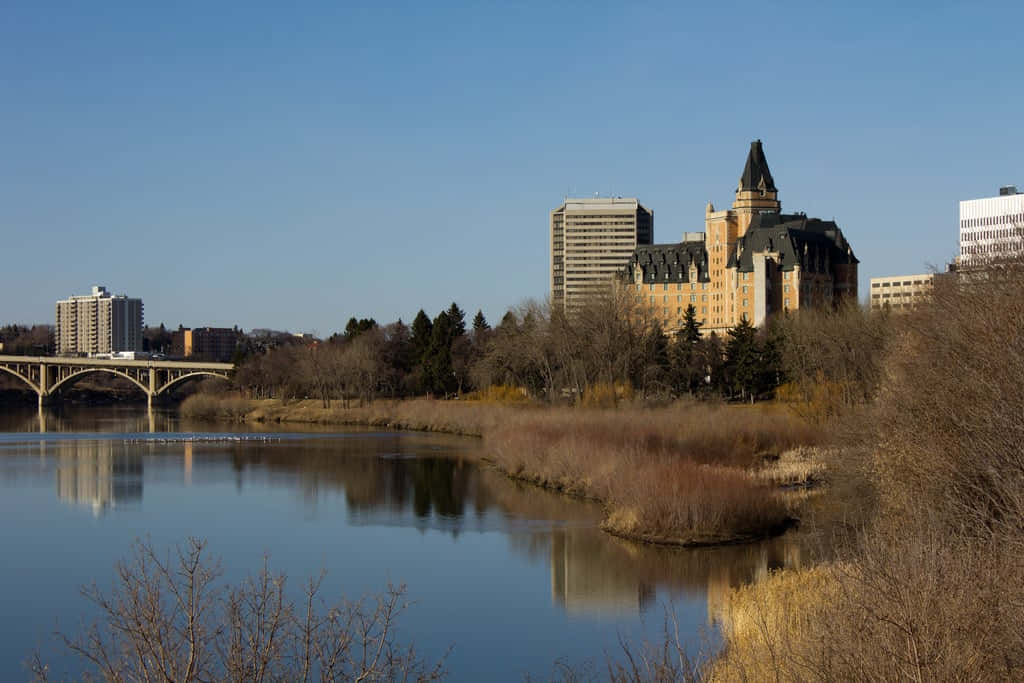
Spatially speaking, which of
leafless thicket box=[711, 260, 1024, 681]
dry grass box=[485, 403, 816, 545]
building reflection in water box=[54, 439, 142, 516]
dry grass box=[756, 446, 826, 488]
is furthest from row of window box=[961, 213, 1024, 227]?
leafless thicket box=[711, 260, 1024, 681]

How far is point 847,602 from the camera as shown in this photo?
35.2 feet

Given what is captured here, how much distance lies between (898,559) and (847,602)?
2.07 ft

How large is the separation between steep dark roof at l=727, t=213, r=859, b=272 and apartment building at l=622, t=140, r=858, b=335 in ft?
0.38

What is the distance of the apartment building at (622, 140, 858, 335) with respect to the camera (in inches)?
5212

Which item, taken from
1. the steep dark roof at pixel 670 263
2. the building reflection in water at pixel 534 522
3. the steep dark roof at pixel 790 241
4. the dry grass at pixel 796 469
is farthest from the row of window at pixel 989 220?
the dry grass at pixel 796 469

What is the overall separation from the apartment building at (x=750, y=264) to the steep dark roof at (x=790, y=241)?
117 millimetres

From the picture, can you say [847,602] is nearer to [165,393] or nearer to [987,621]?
[987,621]

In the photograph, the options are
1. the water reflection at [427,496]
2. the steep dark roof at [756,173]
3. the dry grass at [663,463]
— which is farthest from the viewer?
the steep dark roof at [756,173]

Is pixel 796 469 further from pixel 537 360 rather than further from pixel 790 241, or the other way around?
pixel 790 241

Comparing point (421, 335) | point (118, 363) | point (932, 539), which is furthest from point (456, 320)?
point (932, 539)

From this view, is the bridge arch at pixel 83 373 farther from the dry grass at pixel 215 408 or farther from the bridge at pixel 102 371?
the dry grass at pixel 215 408

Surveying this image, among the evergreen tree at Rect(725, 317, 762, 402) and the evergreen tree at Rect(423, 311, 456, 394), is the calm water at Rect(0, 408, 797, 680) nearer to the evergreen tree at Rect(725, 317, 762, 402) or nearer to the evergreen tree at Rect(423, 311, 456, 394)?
the evergreen tree at Rect(725, 317, 762, 402)

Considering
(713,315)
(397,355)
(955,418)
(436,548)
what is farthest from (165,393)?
(955,418)

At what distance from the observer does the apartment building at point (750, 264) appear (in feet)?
434
